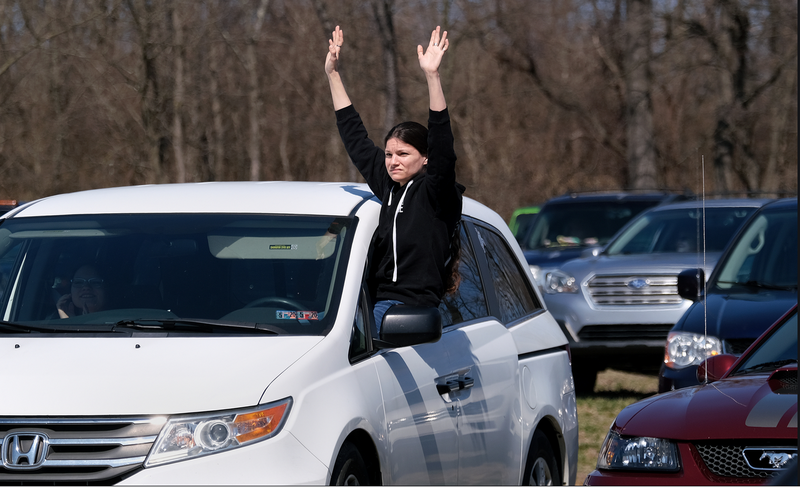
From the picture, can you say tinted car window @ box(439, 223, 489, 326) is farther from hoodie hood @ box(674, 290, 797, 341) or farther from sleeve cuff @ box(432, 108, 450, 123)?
hoodie hood @ box(674, 290, 797, 341)

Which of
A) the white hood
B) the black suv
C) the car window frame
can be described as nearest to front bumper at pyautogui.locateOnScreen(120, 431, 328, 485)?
the white hood

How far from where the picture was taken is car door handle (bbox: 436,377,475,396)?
14.2ft

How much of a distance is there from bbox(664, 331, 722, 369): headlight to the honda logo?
4718 millimetres

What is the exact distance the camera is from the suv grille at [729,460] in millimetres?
4012

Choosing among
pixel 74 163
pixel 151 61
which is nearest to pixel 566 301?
pixel 151 61

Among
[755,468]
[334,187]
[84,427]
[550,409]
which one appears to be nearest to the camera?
[84,427]

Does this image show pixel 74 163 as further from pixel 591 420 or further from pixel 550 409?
pixel 550 409

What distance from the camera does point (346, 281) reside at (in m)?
4.09

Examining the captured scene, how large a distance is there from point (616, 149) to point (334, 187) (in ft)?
104

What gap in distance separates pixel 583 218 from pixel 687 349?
8.34 m

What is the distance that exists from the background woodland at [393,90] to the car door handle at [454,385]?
4.54 m

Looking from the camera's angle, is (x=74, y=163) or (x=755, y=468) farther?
(x=74, y=163)

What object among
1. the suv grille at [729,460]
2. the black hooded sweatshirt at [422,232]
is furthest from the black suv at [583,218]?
the suv grille at [729,460]

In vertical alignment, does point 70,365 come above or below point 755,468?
above
